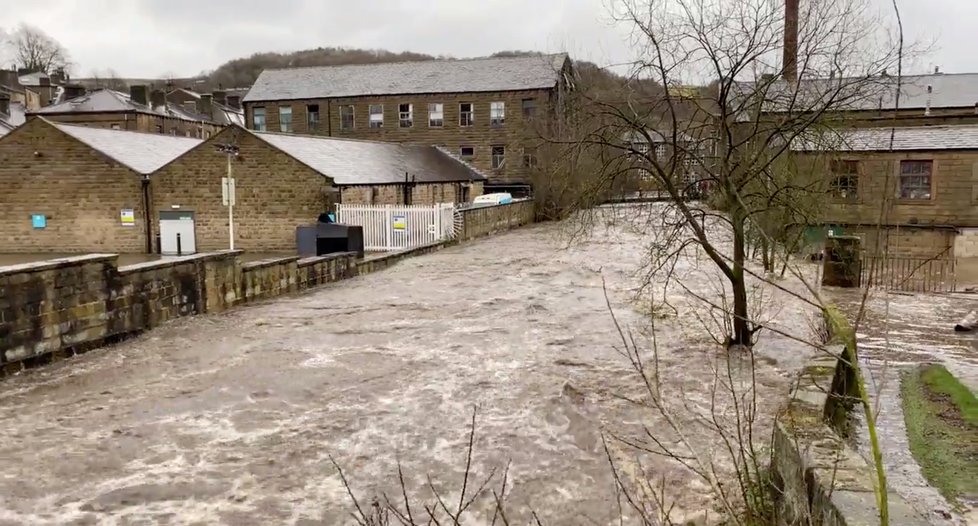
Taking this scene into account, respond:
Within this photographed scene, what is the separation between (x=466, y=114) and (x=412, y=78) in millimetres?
4951

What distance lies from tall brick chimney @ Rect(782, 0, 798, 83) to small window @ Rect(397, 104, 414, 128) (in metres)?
36.7

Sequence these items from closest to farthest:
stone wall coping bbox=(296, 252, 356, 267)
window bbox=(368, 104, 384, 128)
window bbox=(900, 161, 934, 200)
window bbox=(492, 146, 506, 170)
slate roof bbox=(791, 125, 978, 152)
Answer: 1. stone wall coping bbox=(296, 252, 356, 267)
2. slate roof bbox=(791, 125, 978, 152)
3. window bbox=(900, 161, 934, 200)
4. window bbox=(492, 146, 506, 170)
5. window bbox=(368, 104, 384, 128)

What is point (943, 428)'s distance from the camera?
679 centimetres

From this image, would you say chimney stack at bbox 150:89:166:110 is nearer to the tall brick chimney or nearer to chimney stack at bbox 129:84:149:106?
chimney stack at bbox 129:84:149:106

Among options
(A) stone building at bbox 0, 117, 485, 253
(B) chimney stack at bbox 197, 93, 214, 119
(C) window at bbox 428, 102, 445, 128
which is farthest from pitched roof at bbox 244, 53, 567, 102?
(A) stone building at bbox 0, 117, 485, 253

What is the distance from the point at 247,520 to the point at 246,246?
23.5 metres

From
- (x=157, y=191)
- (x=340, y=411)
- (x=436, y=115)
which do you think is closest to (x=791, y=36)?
(x=340, y=411)

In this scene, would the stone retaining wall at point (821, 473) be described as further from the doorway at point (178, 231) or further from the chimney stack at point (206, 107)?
the chimney stack at point (206, 107)

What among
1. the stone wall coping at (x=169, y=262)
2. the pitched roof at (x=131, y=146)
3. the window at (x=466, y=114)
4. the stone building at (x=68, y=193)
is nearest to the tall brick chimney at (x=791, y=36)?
the stone wall coping at (x=169, y=262)

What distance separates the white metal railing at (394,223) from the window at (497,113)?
20704 mm

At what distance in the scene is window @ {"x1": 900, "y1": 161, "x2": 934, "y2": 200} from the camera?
86.3 feet

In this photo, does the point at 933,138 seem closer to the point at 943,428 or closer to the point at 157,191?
the point at 943,428

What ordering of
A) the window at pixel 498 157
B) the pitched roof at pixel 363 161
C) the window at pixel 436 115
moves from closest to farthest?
the pitched roof at pixel 363 161 < the window at pixel 498 157 < the window at pixel 436 115

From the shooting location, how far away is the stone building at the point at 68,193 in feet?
91.4
